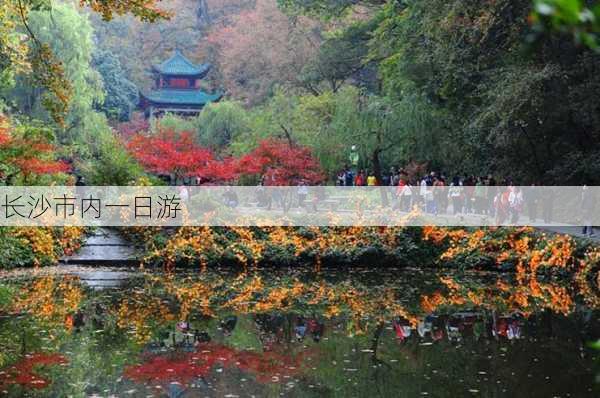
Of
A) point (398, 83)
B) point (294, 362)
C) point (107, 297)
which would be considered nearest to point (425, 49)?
point (398, 83)

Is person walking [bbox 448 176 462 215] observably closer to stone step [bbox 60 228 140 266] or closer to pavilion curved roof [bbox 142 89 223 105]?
stone step [bbox 60 228 140 266]

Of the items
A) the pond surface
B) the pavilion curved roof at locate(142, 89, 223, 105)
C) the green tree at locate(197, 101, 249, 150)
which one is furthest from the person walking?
the pavilion curved roof at locate(142, 89, 223, 105)

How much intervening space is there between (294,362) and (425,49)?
15721mm

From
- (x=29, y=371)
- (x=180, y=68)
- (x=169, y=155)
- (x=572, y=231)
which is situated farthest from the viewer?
(x=180, y=68)

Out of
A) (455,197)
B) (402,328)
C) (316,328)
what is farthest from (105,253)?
(402,328)

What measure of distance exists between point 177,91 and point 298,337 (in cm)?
3994

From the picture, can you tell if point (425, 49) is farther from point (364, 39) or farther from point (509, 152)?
point (364, 39)

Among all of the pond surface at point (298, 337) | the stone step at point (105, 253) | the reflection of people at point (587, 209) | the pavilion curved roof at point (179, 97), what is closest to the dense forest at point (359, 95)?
the reflection of people at point (587, 209)

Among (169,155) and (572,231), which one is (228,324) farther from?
(169,155)

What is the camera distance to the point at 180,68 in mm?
50375

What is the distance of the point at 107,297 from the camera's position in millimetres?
16781

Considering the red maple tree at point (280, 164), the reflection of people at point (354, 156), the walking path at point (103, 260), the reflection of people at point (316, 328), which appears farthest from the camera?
the reflection of people at point (354, 156)

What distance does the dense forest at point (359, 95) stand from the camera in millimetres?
20203

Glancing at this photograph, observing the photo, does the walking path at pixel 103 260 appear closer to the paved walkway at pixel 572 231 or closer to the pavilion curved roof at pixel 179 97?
the paved walkway at pixel 572 231
